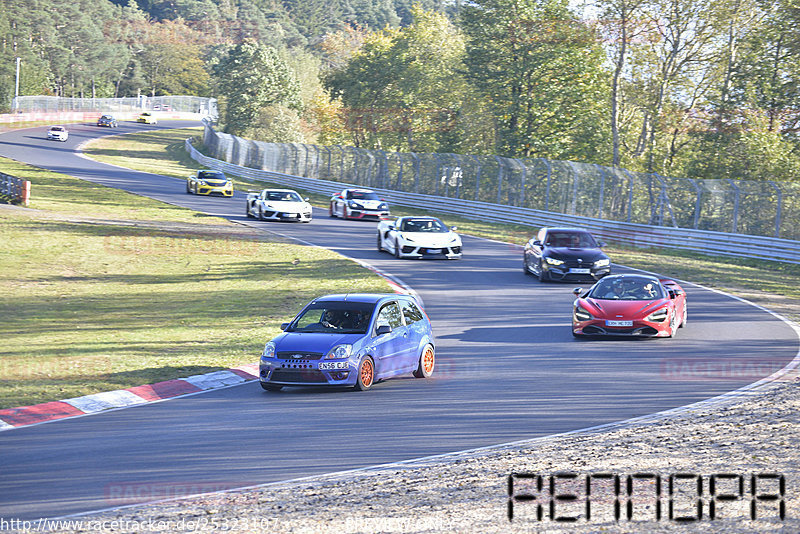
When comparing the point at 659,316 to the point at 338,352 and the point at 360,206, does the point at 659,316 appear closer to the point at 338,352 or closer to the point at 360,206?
the point at 338,352

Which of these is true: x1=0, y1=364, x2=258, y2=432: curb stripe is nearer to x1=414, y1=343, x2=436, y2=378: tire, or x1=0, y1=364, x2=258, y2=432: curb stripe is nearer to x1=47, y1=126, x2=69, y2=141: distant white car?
x1=414, y1=343, x2=436, y2=378: tire

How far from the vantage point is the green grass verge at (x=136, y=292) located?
1534cm

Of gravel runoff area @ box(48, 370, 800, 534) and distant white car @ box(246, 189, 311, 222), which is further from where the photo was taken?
distant white car @ box(246, 189, 311, 222)

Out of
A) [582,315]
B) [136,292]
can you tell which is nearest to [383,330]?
[582,315]

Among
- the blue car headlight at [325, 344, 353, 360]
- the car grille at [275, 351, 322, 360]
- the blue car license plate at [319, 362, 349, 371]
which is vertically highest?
the blue car headlight at [325, 344, 353, 360]

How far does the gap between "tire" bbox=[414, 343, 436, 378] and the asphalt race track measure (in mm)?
257

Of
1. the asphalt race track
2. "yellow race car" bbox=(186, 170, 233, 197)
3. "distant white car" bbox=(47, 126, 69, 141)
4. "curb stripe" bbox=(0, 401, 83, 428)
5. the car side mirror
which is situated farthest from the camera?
"distant white car" bbox=(47, 126, 69, 141)

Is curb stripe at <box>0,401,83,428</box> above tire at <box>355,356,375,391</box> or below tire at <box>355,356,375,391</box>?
below

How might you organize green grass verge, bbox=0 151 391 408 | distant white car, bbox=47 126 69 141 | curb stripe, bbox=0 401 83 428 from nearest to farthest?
curb stripe, bbox=0 401 83 428 < green grass verge, bbox=0 151 391 408 < distant white car, bbox=47 126 69 141

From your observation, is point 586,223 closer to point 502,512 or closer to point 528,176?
point 528,176

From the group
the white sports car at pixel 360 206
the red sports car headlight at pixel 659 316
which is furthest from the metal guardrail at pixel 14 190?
the red sports car headlight at pixel 659 316

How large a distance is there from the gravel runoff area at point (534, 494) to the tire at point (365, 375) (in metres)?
3.89

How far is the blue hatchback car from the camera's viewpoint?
43.4ft

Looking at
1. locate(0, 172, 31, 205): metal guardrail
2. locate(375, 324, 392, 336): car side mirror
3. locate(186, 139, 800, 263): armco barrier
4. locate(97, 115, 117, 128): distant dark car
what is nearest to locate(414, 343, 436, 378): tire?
locate(375, 324, 392, 336): car side mirror
